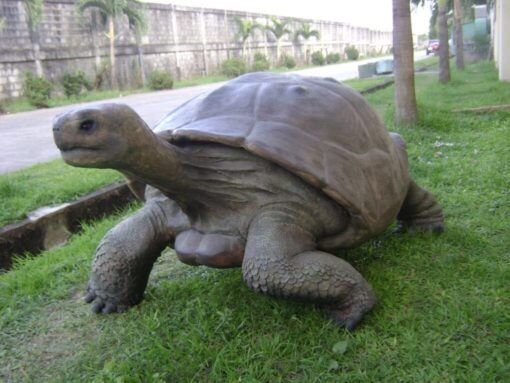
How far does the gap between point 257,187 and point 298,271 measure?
0.35 m

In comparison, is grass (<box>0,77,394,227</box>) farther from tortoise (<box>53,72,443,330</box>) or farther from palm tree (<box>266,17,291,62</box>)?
palm tree (<box>266,17,291,62</box>)

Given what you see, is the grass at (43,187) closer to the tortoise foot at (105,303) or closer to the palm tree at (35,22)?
the tortoise foot at (105,303)

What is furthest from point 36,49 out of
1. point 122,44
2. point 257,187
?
point 257,187

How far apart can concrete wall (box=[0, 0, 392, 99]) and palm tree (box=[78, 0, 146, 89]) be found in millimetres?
335

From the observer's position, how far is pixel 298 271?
1854 millimetres

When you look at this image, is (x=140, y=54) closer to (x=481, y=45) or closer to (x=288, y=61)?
(x=288, y=61)

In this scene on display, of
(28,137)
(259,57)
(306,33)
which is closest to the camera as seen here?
(28,137)

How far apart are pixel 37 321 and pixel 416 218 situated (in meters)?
1.96

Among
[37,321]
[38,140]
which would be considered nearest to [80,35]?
[38,140]

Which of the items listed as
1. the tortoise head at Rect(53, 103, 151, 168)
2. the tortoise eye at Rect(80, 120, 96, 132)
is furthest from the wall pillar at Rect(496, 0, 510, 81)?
the tortoise eye at Rect(80, 120, 96, 132)

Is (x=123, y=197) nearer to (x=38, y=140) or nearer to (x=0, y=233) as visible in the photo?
(x=0, y=233)

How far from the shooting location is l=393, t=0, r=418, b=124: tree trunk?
5910 mm

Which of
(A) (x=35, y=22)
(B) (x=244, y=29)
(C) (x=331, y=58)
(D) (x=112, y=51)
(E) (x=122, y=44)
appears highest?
(B) (x=244, y=29)

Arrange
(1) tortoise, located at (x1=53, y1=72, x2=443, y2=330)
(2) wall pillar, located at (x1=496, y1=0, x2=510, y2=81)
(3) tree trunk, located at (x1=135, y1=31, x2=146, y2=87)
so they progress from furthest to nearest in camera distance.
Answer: (3) tree trunk, located at (x1=135, y1=31, x2=146, y2=87) < (2) wall pillar, located at (x1=496, y1=0, x2=510, y2=81) < (1) tortoise, located at (x1=53, y1=72, x2=443, y2=330)
